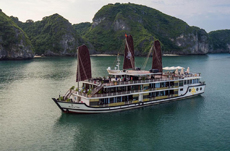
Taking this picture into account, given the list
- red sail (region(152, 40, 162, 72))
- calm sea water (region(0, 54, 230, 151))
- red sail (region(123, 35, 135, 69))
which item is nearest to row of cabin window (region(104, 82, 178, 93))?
calm sea water (region(0, 54, 230, 151))

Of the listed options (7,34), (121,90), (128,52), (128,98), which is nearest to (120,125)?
(128,98)

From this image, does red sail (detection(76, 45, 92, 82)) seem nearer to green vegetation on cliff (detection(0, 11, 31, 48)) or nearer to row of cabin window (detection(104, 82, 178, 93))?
row of cabin window (detection(104, 82, 178, 93))

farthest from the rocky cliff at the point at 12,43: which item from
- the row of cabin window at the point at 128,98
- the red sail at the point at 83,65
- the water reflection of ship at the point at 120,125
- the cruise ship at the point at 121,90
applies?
the row of cabin window at the point at 128,98

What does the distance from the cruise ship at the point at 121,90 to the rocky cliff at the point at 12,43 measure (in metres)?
139

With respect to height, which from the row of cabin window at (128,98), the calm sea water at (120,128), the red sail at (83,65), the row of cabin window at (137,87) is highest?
the red sail at (83,65)

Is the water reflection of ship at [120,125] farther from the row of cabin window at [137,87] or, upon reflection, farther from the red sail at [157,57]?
the red sail at [157,57]

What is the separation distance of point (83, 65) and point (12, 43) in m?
148

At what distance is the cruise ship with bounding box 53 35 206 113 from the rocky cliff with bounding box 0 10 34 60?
457 feet

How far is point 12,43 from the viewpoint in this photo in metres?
162

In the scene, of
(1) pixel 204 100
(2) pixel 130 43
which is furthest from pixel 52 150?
(1) pixel 204 100

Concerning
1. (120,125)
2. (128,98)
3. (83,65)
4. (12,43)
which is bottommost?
(120,125)

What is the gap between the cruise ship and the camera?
3491 cm

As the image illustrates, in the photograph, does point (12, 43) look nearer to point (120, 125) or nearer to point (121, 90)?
point (121, 90)

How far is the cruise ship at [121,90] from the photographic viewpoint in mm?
34906
